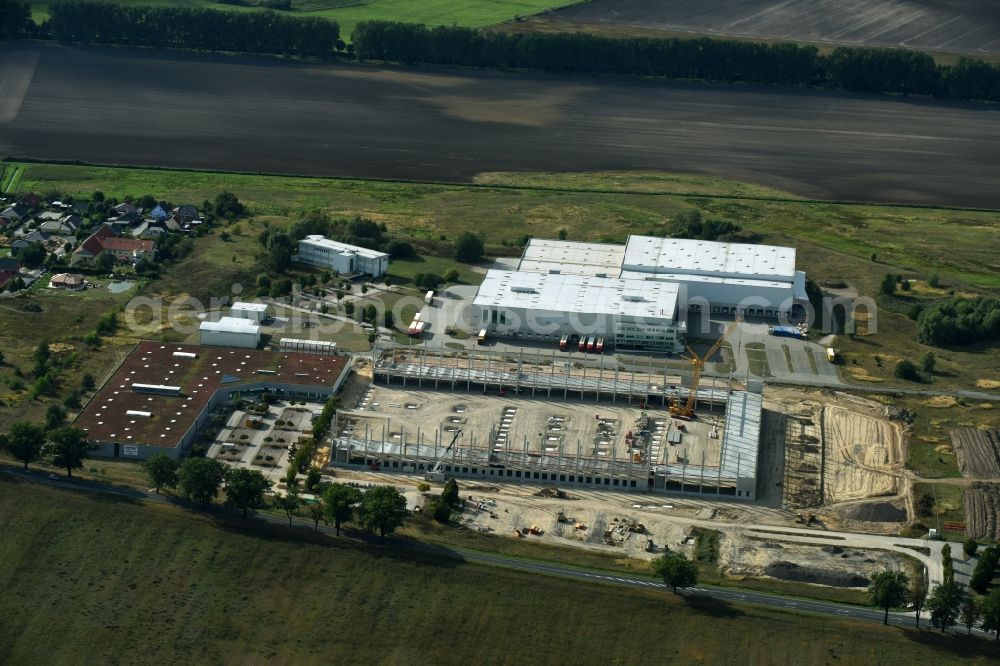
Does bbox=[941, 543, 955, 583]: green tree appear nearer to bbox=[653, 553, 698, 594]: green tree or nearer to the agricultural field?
the agricultural field

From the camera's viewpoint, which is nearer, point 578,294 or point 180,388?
point 180,388

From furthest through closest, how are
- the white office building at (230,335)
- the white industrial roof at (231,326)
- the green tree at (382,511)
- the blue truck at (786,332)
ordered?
the blue truck at (786,332), the white industrial roof at (231,326), the white office building at (230,335), the green tree at (382,511)

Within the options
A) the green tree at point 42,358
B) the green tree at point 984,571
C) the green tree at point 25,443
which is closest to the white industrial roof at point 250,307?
the green tree at point 42,358

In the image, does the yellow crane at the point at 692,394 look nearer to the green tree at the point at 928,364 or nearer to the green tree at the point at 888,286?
the green tree at the point at 928,364

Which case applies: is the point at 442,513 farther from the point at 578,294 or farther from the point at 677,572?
the point at 578,294

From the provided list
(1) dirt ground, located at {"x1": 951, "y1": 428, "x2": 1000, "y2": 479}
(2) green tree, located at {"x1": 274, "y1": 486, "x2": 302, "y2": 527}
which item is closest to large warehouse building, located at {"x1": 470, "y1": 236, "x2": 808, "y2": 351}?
(1) dirt ground, located at {"x1": 951, "y1": 428, "x2": 1000, "y2": 479}

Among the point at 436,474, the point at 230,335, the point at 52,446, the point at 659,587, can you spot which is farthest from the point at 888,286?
the point at 52,446

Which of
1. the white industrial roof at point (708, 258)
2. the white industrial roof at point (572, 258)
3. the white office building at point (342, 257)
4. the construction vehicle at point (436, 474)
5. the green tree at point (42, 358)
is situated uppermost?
the white industrial roof at point (708, 258)
